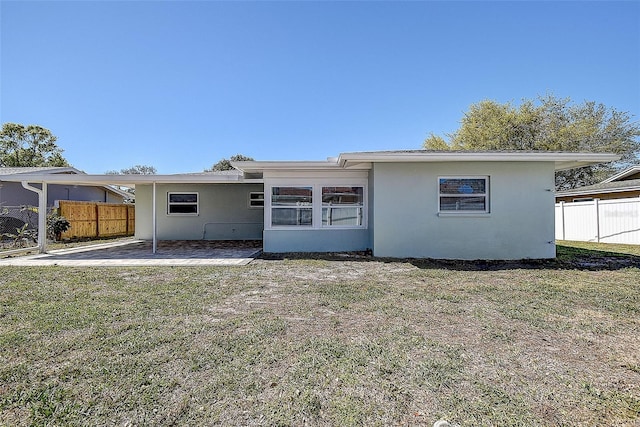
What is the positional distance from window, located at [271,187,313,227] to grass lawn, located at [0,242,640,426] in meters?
4.05

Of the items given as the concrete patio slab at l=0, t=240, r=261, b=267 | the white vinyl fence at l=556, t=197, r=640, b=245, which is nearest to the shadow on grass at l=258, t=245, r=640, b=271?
Result: the concrete patio slab at l=0, t=240, r=261, b=267

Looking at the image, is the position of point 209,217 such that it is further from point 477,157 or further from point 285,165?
point 477,157

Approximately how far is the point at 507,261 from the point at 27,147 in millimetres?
38463

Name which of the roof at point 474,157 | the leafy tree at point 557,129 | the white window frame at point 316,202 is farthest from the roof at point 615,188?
Result: the white window frame at point 316,202

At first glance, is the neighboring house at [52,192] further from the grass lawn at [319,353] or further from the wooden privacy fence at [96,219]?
the grass lawn at [319,353]

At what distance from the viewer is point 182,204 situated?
43.4ft

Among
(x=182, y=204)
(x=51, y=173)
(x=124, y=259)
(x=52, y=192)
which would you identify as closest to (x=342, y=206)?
(x=124, y=259)

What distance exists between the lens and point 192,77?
1202 cm

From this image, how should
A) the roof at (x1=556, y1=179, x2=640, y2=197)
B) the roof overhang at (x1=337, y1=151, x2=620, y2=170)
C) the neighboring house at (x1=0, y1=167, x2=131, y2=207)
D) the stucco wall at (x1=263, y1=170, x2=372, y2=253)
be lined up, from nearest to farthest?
the roof overhang at (x1=337, y1=151, x2=620, y2=170), the stucco wall at (x1=263, y1=170, x2=372, y2=253), the roof at (x1=556, y1=179, x2=640, y2=197), the neighboring house at (x1=0, y1=167, x2=131, y2=207)

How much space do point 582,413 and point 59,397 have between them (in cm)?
369

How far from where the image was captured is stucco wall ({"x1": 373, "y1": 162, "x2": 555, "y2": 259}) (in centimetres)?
816

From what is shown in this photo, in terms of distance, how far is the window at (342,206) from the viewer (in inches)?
367

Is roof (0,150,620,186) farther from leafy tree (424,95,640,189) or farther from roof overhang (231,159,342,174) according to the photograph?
leafy tree (424,95,640,189)

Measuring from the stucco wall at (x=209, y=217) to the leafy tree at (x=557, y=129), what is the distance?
20087 millimetres
